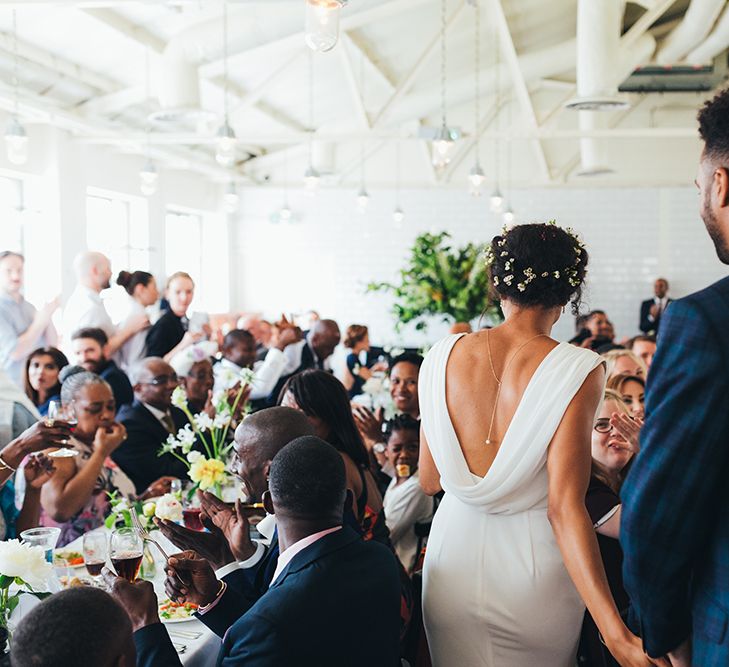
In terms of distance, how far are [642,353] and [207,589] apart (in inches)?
168

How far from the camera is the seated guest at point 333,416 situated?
287 cm

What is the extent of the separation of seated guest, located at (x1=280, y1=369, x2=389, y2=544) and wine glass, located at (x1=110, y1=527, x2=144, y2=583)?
2.79 ft

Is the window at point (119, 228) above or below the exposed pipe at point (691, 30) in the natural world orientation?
below

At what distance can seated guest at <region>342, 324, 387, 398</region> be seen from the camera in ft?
22.6

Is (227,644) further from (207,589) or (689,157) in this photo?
(689,157)

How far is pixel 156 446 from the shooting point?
167 inches

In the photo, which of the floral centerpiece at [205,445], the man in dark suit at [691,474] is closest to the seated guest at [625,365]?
the floral centerpiece at [205,445]

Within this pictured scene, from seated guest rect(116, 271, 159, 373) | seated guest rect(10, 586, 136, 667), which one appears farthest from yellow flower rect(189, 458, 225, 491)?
seated guest rect(116, 271, 159, 373)

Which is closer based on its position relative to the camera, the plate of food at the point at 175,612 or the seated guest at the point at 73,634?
the seated guest at the point at 73,634

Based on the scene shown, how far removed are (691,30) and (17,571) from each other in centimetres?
940

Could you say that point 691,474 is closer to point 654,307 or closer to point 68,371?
point 68,371

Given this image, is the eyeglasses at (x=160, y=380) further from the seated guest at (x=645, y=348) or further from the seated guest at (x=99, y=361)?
the seated guest at (x=645, y=348)

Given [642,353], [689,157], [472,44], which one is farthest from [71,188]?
[689,157]

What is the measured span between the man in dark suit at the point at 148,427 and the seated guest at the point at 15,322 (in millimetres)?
1803
